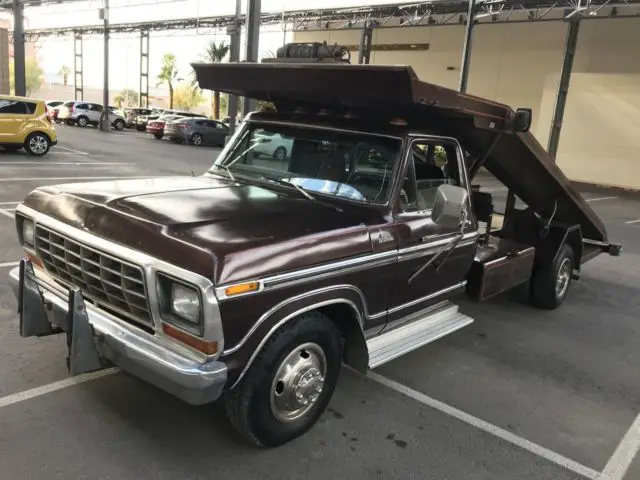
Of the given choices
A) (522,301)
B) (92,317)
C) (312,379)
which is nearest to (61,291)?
(92,317)

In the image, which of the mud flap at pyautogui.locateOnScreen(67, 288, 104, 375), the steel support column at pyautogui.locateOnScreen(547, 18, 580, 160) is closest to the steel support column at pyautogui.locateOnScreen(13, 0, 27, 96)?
the steel support column at pyautogui.locateOnScreen(547, 18, 580, 160)

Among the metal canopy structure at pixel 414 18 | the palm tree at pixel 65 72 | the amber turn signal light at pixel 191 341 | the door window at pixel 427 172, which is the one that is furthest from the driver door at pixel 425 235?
the palm tree at pixel 65 72

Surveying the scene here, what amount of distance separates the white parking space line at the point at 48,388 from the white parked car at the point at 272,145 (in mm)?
2081

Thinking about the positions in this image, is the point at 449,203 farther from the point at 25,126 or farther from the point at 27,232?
the point at 25,126

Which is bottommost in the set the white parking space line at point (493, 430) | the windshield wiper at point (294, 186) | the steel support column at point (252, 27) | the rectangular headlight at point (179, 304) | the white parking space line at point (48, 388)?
the white parking space line at point (493, 430)

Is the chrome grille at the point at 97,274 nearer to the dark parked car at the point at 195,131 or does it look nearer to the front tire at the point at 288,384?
the front tire at the point at 288,384

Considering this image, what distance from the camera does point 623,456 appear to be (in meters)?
3.80

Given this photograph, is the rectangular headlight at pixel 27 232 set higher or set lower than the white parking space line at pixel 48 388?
higher

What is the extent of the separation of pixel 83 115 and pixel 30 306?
3640 centimetres

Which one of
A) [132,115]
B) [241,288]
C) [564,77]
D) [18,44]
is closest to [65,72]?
[132,115]

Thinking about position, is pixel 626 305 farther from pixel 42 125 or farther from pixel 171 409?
pixel 42 125

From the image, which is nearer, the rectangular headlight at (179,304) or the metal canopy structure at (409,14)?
the rectangular headlight at (179,304)

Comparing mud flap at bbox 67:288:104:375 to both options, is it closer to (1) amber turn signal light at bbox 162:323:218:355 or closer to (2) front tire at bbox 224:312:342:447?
(1) amber turn signal light at bbox 162:323:218:355

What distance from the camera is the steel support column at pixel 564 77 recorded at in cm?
2150
